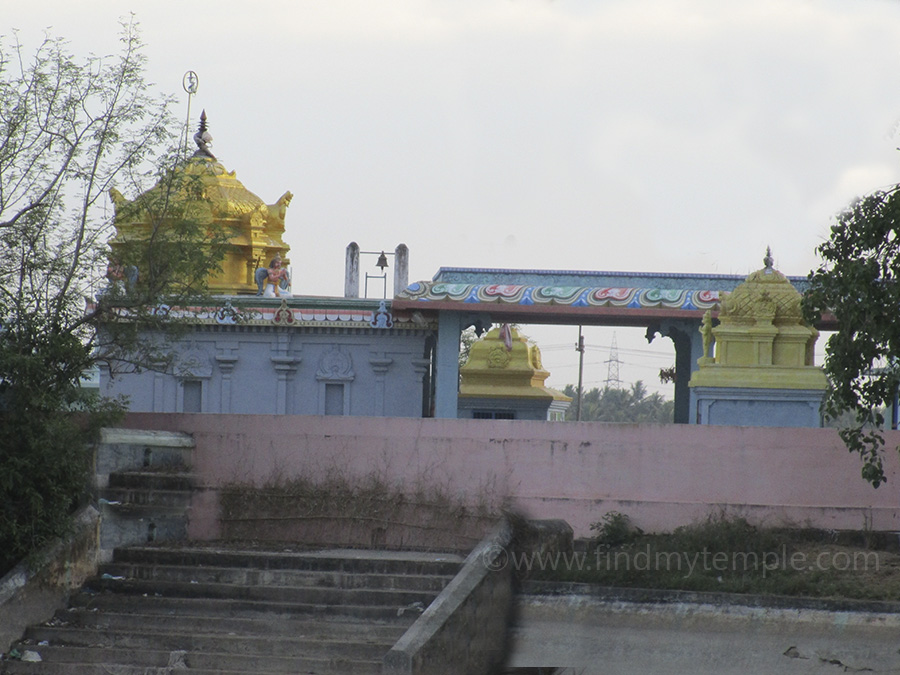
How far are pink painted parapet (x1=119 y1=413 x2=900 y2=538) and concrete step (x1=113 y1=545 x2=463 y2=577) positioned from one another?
1.09 m

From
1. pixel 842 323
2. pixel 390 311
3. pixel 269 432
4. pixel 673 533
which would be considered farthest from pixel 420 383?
pixel 842 323

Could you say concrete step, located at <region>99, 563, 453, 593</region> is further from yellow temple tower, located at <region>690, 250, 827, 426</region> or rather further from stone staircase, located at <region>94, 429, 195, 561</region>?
yellow temple tower, located at <region>690, 250, 827, 426</region>

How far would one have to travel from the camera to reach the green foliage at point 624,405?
62319 millimetres

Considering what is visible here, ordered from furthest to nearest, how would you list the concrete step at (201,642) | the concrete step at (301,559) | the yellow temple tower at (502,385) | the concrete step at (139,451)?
the yellow temple tower at (502,385)
the concrete step at (139,451)
the concrete step at (301,559)
the concrete step at (201,642)

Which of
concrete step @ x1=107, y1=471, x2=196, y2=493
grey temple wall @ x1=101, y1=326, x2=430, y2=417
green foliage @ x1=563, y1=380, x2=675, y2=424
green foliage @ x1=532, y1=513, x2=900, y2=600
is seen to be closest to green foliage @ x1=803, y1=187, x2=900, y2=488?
green foliage @ x1=532, y1=513, x2=900, y2=600

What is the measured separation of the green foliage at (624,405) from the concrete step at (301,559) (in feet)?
155

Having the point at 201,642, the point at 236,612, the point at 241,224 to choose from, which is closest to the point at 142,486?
the point at 236,612

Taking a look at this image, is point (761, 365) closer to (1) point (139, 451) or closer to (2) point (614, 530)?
(2) point (614, 530)

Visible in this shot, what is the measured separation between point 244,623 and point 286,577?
2.76 feet

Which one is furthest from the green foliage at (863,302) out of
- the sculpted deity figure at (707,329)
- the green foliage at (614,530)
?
the sculpted deity figure at (707,329)

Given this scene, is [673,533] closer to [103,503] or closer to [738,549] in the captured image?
[738,549]

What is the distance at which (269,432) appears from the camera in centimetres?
1470

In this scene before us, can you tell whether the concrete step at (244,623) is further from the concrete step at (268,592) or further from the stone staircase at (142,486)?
the stone staircase at (142,486)

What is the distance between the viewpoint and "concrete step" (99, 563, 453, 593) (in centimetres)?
1248
